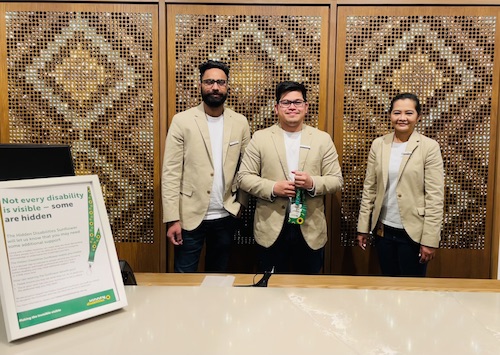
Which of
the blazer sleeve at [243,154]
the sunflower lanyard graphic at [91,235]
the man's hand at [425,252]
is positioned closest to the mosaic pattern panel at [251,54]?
the blazer sleeve at [243,154]

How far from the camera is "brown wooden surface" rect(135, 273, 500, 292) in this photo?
52.1 inches

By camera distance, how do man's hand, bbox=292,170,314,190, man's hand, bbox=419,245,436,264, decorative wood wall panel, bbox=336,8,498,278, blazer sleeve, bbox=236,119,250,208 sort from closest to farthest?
man's hand, bbox=292,170,314,190 → man's hand, bbox=419,245,436,264 → blazer sleeve, bbox=236,119,250,208 → decorative wood wall panel, bbox=336,8,498,278

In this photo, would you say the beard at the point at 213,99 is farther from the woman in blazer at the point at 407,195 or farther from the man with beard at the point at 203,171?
the woman in blazer at the point at 407,195

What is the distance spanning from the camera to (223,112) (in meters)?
2.85

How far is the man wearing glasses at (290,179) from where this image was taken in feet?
8.46

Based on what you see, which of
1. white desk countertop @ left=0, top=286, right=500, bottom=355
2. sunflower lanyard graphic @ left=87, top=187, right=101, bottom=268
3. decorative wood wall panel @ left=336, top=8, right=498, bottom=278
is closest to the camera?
white desk countertop @ left=0, top=286, right=500, bottom=355

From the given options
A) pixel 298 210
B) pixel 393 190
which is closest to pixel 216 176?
pixel 298 210

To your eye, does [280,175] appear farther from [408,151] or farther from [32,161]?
[32,161]

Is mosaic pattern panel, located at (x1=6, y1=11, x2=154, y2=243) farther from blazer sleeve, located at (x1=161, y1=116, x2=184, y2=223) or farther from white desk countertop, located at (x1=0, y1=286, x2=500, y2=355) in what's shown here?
white desk countertop, located at (x1=0, y1=286, x2=500, y2=355)

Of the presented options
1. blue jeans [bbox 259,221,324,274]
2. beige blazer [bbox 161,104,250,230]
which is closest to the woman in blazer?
blue jeans [bbox 259,221,324,274]

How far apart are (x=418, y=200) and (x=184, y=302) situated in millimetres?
2065

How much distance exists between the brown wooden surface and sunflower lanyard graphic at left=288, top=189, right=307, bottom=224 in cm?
111

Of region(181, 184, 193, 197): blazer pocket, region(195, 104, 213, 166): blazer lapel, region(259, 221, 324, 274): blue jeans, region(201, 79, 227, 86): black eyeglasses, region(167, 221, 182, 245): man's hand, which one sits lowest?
region(259, 221, 324, 274): blue jeans

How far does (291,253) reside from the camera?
2775 millimetres
